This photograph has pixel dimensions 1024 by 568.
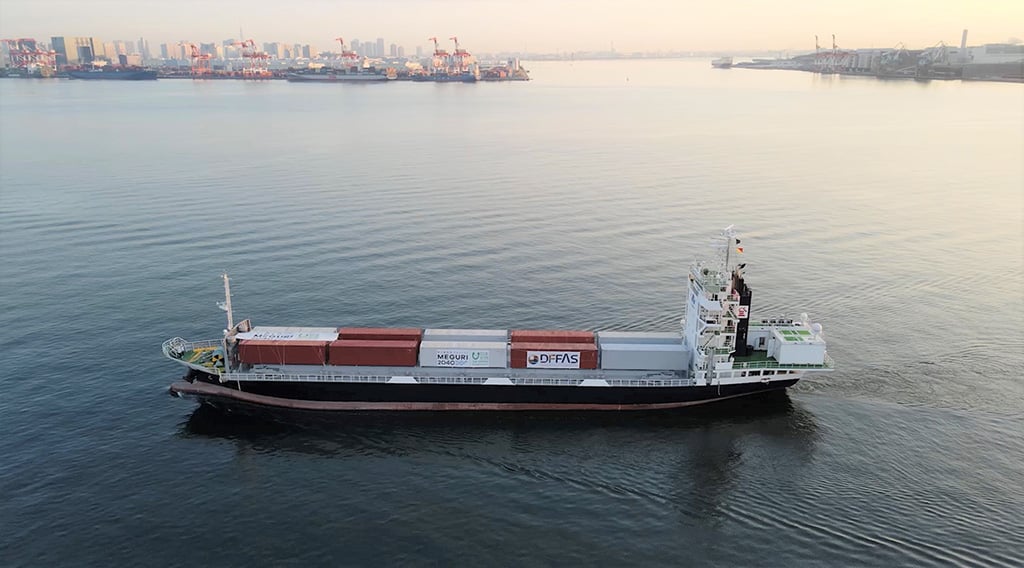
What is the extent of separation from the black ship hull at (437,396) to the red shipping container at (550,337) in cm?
371

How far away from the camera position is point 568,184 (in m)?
110

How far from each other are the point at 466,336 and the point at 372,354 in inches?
266

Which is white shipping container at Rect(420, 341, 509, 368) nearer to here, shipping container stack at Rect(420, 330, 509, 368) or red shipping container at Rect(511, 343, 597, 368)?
shipping container stack at Rect(420, 330, 509, 368)

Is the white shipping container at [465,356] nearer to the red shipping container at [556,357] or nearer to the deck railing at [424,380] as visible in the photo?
the red shipping container at [556,357]

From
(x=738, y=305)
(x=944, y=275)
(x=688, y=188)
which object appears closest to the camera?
(x=738, y=305)

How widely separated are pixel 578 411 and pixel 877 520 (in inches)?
727

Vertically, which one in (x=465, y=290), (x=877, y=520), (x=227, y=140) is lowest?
(x=877, y=520)

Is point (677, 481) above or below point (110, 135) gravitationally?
below

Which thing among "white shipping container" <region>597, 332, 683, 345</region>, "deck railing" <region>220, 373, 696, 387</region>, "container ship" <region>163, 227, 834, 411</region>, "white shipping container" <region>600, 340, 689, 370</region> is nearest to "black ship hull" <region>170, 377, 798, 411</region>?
"container ship" <region>163, 227, 834, 411</region>

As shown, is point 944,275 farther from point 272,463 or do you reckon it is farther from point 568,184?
point 272,463

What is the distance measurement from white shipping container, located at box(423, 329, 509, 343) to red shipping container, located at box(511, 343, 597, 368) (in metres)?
2.09

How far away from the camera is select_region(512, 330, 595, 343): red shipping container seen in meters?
47.5

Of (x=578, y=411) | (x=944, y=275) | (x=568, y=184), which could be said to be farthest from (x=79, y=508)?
(x=568, y=184)

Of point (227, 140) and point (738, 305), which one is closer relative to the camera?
point (738, 305)
